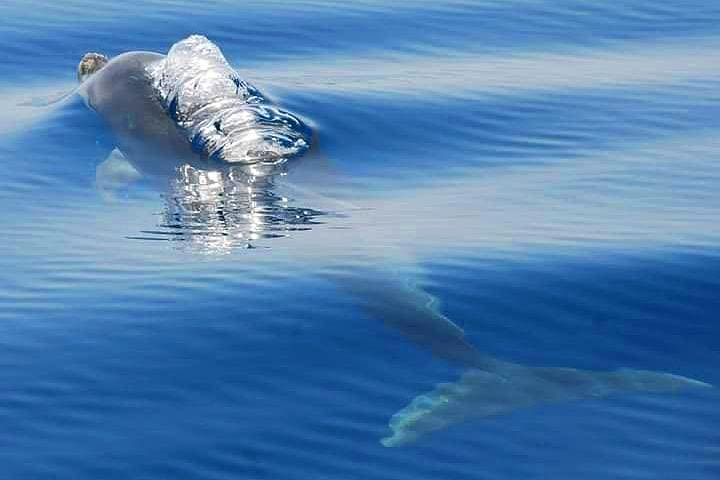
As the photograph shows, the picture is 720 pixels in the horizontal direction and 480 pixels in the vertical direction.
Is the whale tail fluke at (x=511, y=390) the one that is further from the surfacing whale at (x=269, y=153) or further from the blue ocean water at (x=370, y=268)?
the blue ocean water at (x=370, y=268)

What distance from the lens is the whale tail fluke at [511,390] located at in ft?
40.8

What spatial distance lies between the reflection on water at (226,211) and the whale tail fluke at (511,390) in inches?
157

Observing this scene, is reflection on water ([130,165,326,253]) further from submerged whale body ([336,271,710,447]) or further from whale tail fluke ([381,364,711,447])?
whale tail fluke ([381,364,711,447])

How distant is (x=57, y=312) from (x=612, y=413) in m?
5.43

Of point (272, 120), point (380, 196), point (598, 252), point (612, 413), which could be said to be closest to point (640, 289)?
point (598, 252)

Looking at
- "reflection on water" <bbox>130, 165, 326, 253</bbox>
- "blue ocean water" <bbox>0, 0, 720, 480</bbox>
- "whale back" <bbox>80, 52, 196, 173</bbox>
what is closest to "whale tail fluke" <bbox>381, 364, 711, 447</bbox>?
"blue ocean water" <bbox>0, 0, 720, 480</bbox>

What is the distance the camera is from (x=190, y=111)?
20.4 m

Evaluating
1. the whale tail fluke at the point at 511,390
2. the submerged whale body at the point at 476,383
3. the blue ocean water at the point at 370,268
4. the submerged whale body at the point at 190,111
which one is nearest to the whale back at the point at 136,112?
the submerged whale body at the point at 190,111

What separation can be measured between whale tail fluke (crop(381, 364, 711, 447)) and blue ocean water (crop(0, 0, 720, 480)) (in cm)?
13

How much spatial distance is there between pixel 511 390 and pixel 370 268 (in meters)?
Result: 2.86

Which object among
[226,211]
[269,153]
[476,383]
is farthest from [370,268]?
[269,153]

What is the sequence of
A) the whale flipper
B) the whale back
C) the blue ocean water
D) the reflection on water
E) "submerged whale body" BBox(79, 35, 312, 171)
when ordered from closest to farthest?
the blue ocean water
the reflection on water
the whale flipper
"submerged whale body" BBox(79, 35, 312, 171)
the whale back

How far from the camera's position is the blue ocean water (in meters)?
12.1

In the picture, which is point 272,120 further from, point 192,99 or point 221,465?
point 221,465
